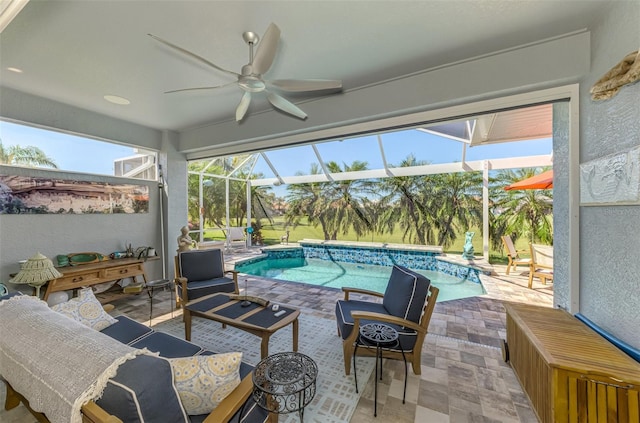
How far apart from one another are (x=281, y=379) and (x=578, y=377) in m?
1.74

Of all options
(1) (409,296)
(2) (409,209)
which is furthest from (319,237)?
(1) (409,296)

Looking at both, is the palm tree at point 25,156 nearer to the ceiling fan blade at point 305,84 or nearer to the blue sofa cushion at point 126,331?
the blue sofa cushion at point 126,331

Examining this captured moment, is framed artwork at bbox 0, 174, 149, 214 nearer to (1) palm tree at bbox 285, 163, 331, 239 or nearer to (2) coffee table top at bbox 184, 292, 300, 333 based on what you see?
(2) coffee table top at bbox 184, 292, 300, 333

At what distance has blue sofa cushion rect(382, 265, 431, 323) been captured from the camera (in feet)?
7.94

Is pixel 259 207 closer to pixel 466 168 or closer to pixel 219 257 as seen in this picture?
pixel 219 257

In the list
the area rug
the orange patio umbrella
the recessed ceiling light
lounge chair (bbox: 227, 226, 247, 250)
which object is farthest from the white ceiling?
lounge chair (bbox: 227, 226, 247, 250)

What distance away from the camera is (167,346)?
6.70ft

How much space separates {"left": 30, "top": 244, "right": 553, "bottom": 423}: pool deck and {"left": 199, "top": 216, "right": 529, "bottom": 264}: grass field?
10.3 ft

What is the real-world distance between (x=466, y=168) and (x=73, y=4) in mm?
7657

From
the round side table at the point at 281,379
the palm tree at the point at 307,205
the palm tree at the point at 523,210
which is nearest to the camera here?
the round side table at the point at 281,379

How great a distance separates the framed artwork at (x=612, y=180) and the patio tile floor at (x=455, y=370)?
174 cm

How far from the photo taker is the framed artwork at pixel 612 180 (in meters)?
1.65

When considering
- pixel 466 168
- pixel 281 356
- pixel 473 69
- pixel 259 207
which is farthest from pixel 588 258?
pixel 259 207

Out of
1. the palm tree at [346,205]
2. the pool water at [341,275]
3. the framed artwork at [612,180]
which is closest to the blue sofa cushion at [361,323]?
the framed artwork at [612,180]
